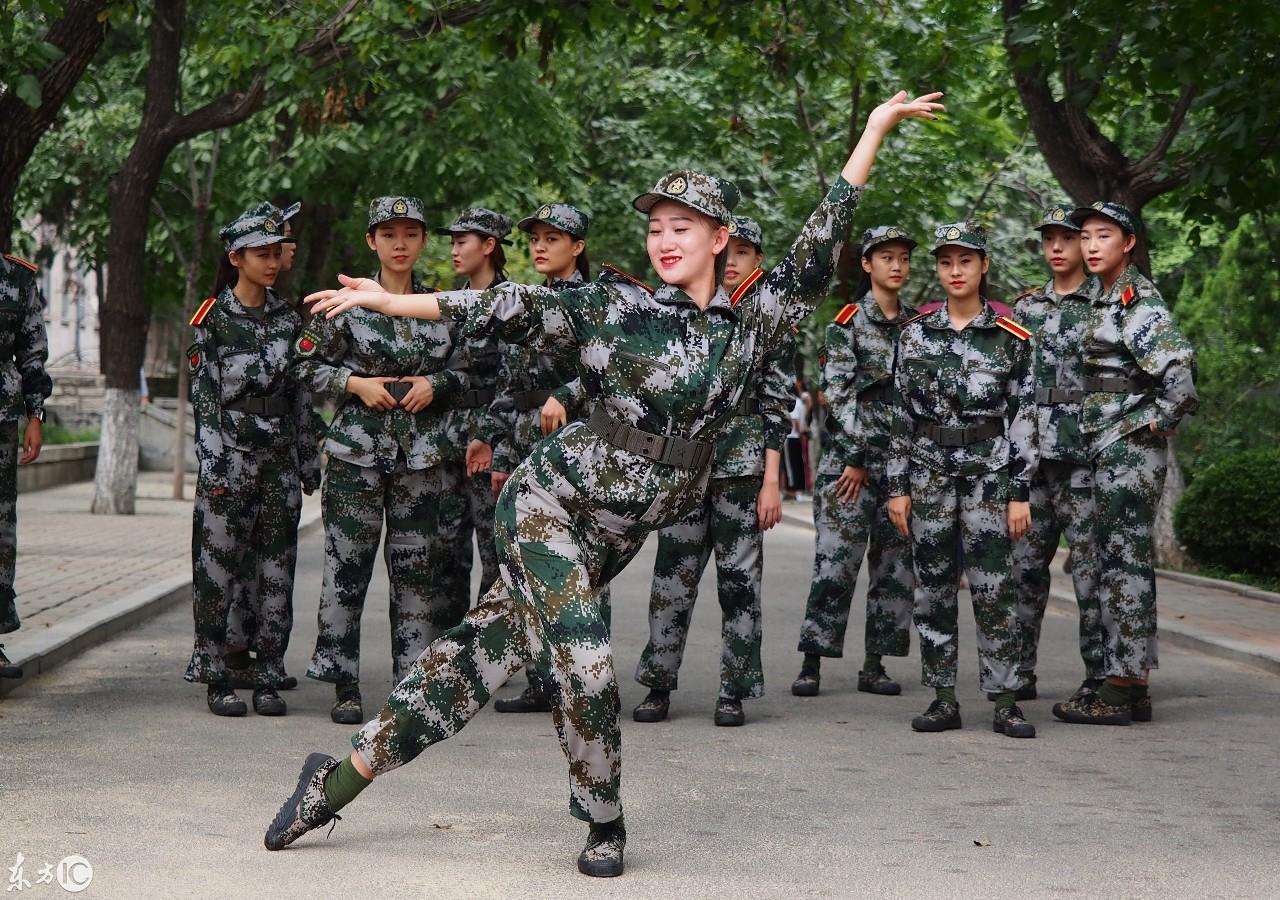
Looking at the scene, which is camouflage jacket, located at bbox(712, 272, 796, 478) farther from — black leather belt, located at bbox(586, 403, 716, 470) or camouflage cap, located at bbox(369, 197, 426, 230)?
black leather belt, located at bbox(586, 403, 716, 470)

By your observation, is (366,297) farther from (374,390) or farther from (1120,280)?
(1120,280)

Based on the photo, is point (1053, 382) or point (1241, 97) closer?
point (1053, 382)

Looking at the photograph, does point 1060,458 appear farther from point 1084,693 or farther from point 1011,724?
point 1011,724

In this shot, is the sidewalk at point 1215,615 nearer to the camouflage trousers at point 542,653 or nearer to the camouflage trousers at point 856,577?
the camouflage trousers at point 856,577

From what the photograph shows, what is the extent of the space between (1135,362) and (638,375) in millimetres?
3696

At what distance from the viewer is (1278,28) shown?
10.2 metres

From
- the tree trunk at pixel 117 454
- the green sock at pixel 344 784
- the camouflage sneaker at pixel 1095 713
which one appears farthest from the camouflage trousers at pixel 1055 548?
the tree trunk at pixel 117 454

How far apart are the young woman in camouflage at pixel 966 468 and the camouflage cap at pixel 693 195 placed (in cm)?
279

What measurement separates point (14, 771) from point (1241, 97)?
8.37m

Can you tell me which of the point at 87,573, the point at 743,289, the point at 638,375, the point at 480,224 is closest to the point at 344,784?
the point at 638,375

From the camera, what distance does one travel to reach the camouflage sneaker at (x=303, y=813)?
546cm

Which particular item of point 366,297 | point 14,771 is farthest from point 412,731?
point 14,771

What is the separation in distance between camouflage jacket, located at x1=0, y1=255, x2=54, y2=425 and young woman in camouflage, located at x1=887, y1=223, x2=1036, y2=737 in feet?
13.5

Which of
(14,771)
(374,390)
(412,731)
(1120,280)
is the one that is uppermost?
(1120,280)
